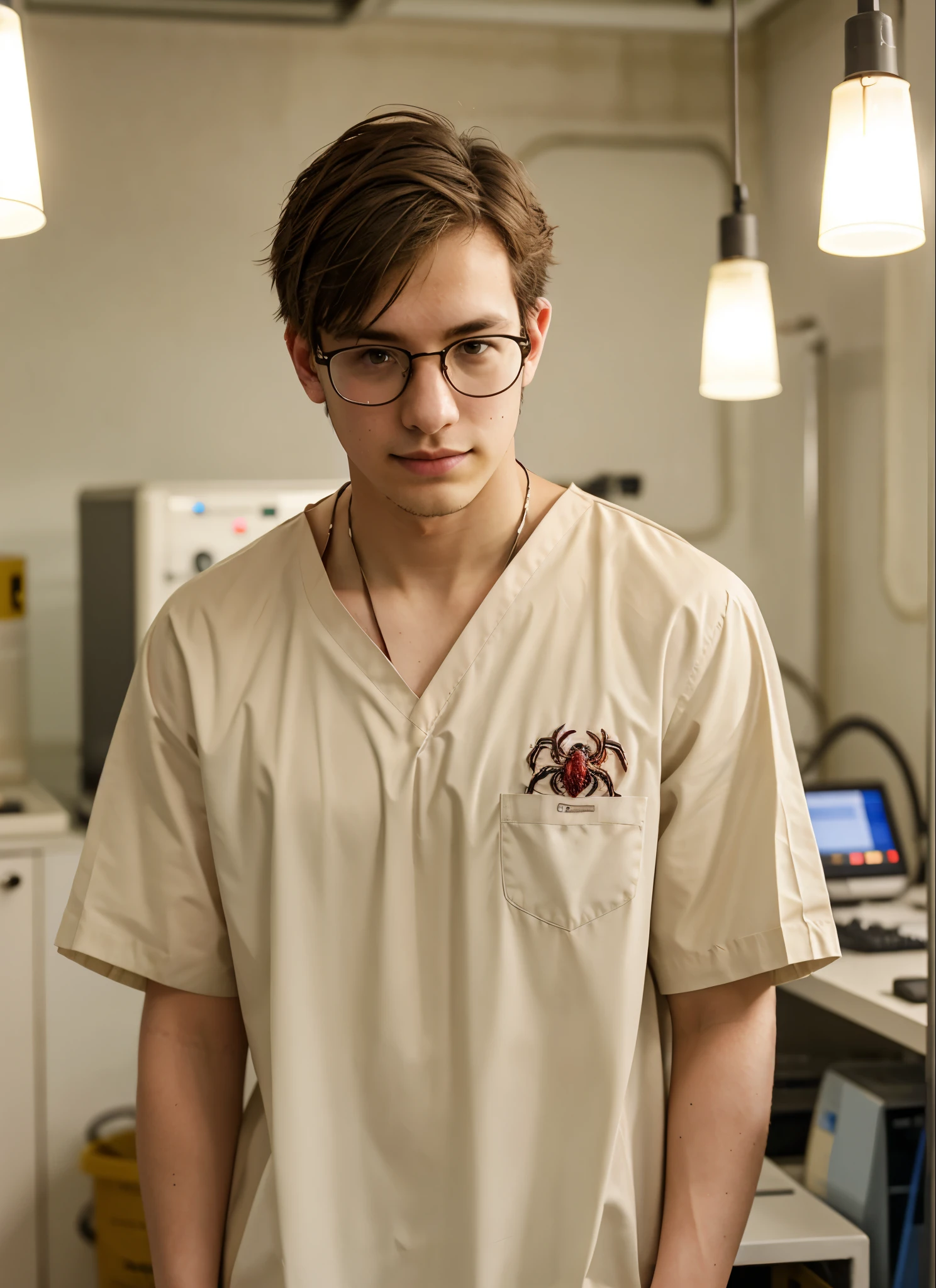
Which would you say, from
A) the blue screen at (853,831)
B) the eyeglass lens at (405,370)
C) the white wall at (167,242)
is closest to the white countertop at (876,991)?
the blue screen at (853,831)

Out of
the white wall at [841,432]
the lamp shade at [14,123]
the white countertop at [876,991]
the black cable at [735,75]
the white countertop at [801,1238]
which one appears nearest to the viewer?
the lamp shade at [14,123]

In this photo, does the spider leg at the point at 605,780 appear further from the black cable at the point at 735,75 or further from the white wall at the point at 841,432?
the white wall at the point at 841,432

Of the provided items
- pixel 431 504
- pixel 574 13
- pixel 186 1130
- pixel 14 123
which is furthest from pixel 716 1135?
pixel 574 13

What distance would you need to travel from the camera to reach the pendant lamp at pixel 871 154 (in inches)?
49.8

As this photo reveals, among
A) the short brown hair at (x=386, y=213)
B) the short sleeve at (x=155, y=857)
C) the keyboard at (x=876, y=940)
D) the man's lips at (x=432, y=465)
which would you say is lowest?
the keyboard at (x=876, y=940)

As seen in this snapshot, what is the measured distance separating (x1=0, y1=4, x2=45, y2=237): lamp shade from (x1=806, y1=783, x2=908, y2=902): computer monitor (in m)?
1.66

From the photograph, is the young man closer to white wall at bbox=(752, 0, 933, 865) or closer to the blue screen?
the blue screen

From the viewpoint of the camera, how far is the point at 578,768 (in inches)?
41.0

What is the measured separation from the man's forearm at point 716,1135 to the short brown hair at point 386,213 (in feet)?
1.97

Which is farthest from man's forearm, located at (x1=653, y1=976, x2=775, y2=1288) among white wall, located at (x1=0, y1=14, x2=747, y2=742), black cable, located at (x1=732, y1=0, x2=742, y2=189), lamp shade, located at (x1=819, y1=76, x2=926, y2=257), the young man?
white wall, located at (x1=0, y1=14, x2=747, y2=742)

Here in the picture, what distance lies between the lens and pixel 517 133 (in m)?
3.21

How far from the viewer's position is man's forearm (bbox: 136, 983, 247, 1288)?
1118 mm

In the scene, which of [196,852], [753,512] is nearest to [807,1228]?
[196,852]

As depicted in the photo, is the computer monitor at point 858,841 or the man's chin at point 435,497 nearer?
the man's chin at point 435,497
